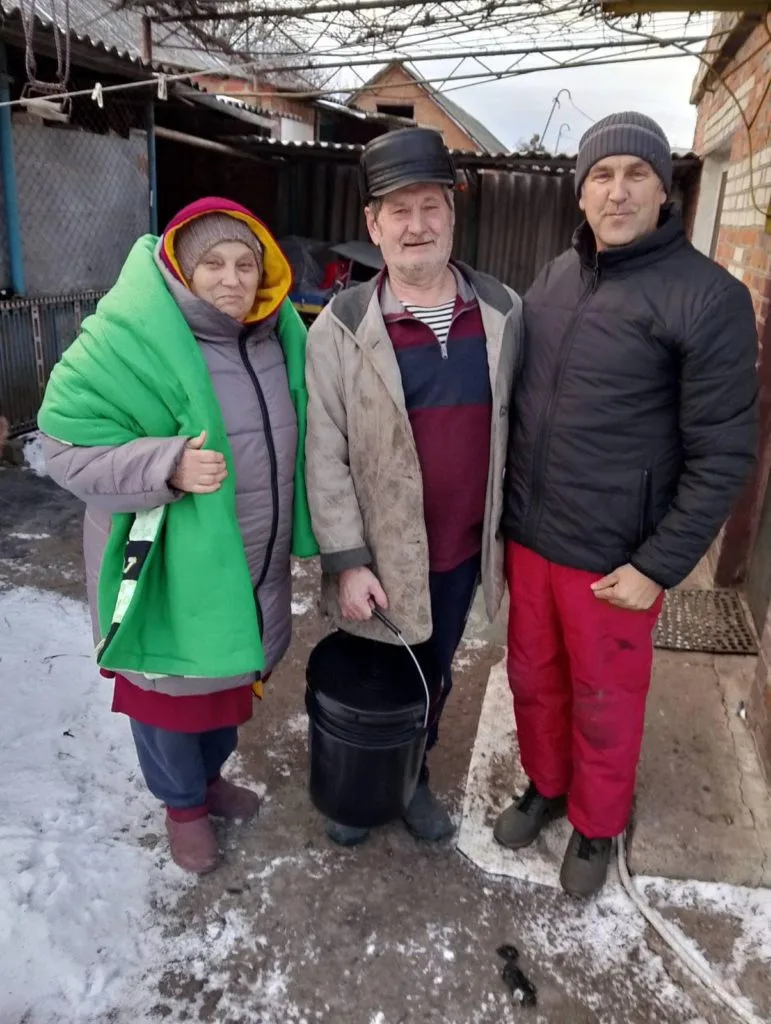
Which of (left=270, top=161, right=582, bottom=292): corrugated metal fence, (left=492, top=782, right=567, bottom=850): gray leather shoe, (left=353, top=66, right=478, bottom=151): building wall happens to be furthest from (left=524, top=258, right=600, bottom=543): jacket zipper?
(left=353, top=66, right=478, bottom=151): building wall

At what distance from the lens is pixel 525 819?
2.52m

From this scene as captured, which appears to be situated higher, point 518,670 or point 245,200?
point 245,200

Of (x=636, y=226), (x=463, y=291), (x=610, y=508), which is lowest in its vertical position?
(x=610, y=508)

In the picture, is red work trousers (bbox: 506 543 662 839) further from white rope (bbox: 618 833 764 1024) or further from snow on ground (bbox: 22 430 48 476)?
snow on ground (bbox: 22 430 48 476)

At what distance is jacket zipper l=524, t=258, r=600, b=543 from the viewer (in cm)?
201

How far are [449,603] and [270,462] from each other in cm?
77

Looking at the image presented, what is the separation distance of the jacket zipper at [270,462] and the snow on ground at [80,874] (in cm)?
90

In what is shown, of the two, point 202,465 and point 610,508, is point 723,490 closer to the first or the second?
point 610,508

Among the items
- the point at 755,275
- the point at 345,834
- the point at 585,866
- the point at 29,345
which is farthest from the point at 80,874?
the point at 29,345

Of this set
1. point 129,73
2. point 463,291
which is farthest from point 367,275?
point 463,291

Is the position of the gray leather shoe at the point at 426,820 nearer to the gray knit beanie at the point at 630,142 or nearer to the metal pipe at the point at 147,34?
the gray knit beanie at the point at 630,142

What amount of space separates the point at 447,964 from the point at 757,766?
1345mm

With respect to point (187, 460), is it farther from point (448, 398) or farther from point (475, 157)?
point (475, 157)

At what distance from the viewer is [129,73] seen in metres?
6.45
